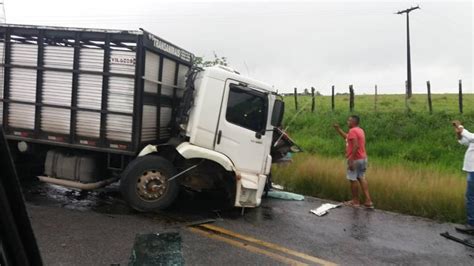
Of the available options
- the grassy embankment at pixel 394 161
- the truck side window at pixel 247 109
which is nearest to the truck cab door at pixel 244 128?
the truck side window at pixel 247 109

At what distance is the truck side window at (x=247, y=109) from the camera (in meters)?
7.05

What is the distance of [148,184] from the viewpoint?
6.78 meters

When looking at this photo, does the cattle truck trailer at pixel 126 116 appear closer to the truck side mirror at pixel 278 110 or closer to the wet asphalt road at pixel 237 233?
the truck side mirror at pixel 278 110

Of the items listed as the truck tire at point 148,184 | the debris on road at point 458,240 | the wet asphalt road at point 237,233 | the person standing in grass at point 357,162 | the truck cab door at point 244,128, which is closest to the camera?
the wet asphalt road at point 237,233

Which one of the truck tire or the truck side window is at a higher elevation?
the truck side window

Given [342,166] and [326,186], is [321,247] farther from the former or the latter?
[342,166]

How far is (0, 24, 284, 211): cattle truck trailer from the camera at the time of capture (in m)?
6.77

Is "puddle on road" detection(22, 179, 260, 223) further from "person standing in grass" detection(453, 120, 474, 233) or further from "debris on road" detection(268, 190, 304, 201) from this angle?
"person standing in grass" detection(453, 120, 474, 233)

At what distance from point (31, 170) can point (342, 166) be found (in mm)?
7128

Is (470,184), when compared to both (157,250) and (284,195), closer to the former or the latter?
(284,195)

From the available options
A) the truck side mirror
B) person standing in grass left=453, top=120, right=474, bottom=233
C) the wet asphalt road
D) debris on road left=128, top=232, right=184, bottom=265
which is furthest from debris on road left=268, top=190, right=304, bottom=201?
debris on road left=128, top=232, right=184, bottom=265

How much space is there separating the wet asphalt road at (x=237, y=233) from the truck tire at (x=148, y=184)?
0.62ft

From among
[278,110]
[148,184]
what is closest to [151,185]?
[148,184]

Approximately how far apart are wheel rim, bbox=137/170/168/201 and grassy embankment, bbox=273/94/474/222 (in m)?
3.91
